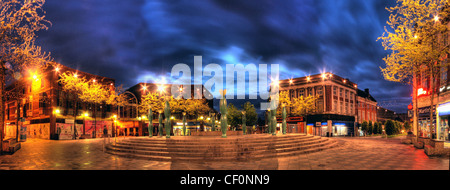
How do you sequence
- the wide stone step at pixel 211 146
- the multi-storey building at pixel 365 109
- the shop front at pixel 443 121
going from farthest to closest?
the multi-storey building at pixel 365 109, the shop front at pixel 443 121, the wide stone step at pixel 211 146

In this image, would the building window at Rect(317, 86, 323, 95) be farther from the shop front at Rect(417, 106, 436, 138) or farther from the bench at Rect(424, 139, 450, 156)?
the bench at Rect(424, 139, 450, 156)

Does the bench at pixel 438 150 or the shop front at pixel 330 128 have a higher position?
the bench at pixel 438 150

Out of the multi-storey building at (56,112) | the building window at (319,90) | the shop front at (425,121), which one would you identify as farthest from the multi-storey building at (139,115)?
the shop front at (425,121)

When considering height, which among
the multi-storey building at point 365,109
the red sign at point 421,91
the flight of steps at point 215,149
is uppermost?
the red sign at point 421,91

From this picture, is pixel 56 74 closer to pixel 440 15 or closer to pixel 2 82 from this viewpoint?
pixel 2 82

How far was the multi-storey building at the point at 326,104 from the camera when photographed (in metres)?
49.3

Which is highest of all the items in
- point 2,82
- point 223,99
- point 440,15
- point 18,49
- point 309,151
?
point 440,15

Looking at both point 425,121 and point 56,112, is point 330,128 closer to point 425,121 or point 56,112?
point 425,121

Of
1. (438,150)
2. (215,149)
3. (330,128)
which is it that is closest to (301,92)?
(330,128)

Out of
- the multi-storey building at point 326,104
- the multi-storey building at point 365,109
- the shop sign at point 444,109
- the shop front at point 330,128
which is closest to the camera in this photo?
the shop sign at point 444,109

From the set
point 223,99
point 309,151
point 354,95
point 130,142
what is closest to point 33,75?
point 130,142

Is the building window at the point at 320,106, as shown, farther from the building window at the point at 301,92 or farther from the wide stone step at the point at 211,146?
the wide stone step at the point at 211,146

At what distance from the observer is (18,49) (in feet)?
56.2
